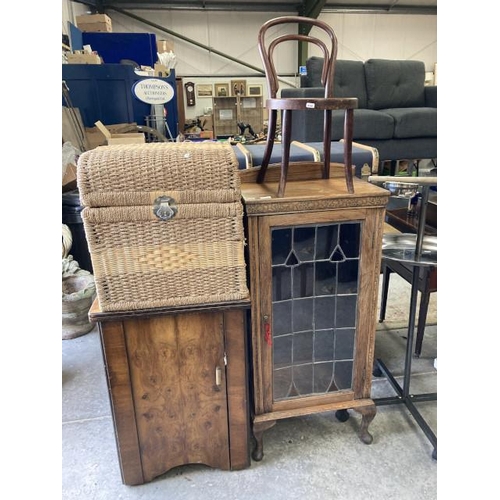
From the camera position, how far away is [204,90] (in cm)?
707

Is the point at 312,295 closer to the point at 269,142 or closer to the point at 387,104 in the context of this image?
the point at 269,142

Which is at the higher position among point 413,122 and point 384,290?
point 413,122

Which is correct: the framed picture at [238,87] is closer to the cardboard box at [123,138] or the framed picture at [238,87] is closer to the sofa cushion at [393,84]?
the sofa cushion at [393,84]

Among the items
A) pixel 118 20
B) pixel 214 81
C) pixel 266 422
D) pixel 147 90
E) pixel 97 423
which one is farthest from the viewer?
pixel 214 81

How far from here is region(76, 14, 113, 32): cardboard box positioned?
4.70 m

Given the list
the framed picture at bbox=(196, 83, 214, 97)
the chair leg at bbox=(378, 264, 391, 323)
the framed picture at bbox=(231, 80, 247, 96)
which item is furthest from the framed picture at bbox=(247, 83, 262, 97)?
the chair leg at bbox=(378, 264, 391, 323)

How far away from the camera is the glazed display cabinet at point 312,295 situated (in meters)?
1.09

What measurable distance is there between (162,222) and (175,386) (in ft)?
1.61

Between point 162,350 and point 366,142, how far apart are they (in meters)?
3.38

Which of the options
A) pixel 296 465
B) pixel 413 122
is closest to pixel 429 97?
pixel 413 122

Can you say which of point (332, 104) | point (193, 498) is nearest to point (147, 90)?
point (332, 104)

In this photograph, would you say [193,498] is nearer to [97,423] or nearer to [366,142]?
[97,423]

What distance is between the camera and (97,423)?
148 cm

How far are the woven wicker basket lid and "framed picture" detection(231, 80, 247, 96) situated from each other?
6.39 m
